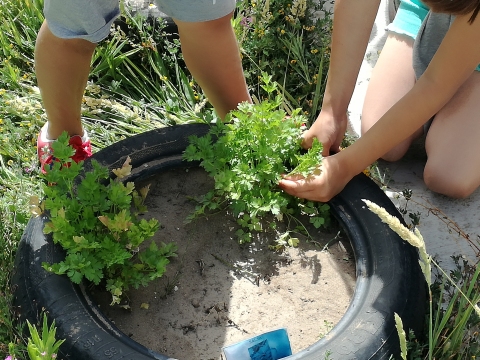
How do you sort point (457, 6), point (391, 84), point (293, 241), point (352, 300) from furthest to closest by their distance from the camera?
point (391, 84) < point (293, 241) < point (352, 300) < point (457, 6)

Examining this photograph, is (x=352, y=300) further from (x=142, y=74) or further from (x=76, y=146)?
(x=142, y=74)

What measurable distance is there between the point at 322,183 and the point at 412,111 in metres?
0.43

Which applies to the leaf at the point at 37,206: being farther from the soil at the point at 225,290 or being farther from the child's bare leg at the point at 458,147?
the child's bare leg at the point at 458,147

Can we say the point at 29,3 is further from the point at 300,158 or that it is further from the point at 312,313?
the point at 312,313

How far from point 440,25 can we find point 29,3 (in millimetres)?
2294

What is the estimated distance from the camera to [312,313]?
2.04m

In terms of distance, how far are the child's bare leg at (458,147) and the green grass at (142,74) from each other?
69 centimetres

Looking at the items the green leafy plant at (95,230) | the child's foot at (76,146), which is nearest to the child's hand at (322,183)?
the green leafy plant at (95,230)

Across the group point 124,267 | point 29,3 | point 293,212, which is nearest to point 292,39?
point 293,212

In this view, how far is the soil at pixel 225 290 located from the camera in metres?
1.97

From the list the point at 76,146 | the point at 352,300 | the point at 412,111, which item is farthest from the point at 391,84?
the point at 76,146

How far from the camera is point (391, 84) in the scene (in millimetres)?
2719

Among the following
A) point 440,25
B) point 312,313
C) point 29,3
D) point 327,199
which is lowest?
point 312,313

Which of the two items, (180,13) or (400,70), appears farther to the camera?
(400,70)
